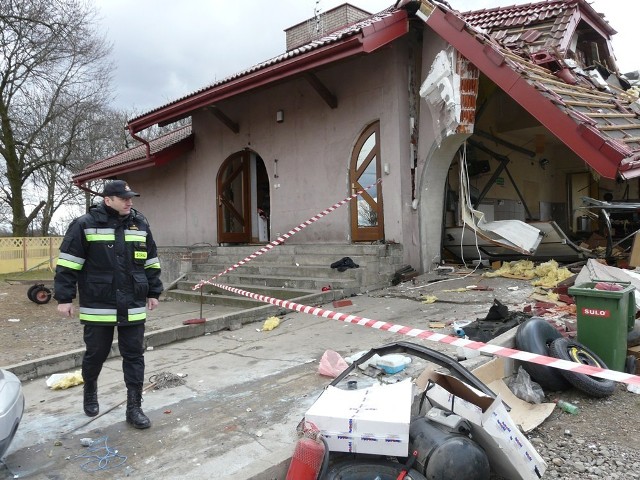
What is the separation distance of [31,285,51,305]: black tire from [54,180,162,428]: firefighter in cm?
864

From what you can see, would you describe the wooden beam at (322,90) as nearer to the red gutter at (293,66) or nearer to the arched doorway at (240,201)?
the red gutter at (293,66)

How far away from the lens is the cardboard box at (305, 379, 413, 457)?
97.7 inches

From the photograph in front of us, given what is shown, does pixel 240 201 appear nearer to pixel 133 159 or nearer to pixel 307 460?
pixel 133 159

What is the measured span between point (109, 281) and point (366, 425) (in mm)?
2119

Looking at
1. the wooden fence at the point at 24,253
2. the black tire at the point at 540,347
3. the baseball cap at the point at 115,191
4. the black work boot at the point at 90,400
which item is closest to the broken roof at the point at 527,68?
the black tire at the point at 540,347

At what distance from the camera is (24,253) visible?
2336cm

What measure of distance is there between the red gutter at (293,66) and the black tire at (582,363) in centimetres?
597

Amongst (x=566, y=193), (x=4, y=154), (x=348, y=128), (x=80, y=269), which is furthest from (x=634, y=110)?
(x=4, y=154)

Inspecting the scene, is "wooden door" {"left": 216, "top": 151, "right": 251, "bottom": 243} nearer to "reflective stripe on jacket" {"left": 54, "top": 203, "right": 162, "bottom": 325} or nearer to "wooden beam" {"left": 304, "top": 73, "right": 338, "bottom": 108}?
"wooden beam" {"left": 304, "top": 73, "right": 338, "bottom": 108}

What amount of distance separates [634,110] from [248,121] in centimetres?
853

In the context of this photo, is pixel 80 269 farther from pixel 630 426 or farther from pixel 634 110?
pixel 634 110

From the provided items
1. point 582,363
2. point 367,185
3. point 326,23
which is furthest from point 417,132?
point 326,23

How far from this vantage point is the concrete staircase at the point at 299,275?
860 centimetres

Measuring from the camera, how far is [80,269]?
3.47m
